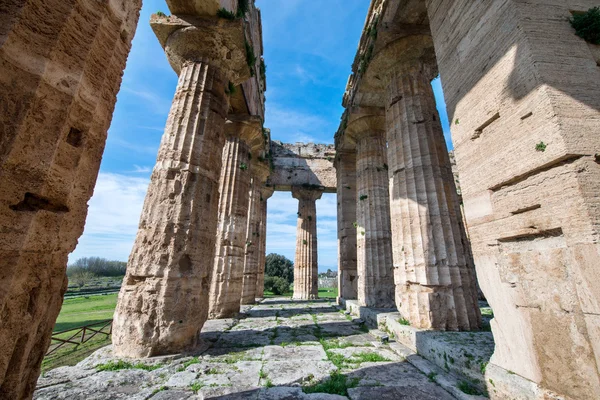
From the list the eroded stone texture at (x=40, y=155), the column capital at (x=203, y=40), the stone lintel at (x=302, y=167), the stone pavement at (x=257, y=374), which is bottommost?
the stone pavement at (x=257, y=374)

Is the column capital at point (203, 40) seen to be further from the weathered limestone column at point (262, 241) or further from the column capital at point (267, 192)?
the column capital at point (267, 192)

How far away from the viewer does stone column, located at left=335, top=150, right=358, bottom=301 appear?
12.4 m

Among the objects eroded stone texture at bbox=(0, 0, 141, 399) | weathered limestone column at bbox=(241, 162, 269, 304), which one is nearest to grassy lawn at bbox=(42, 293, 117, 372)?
eroded stone texture at bbox=(0, 0, 141, 399)

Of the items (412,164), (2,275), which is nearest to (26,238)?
(2,275)

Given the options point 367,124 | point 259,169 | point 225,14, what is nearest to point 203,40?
point 225,14

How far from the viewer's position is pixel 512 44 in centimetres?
320

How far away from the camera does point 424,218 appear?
6020mm

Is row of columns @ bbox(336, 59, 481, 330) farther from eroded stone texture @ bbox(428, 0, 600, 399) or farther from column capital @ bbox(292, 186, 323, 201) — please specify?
column capital @ bbox(292, 186, 323, 201)

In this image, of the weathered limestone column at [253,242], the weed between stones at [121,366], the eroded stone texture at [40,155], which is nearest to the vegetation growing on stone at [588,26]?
the eroded stone texture at [40,155]

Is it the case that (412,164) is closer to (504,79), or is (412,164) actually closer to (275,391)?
(504,79)

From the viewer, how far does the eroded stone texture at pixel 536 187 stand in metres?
2.41

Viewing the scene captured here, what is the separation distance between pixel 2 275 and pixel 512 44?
5.27 meters

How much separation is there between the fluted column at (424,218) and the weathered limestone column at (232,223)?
575 cm

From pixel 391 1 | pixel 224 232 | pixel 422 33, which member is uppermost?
pixel 391 1
